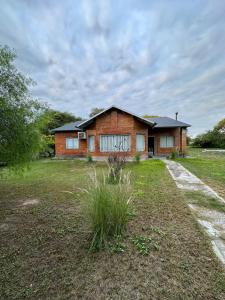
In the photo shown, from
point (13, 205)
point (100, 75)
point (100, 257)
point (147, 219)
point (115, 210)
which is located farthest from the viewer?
point (100, 75)

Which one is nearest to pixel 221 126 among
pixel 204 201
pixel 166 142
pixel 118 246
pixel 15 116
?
→ pixel 166 142

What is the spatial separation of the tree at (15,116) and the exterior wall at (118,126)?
10.8 metres

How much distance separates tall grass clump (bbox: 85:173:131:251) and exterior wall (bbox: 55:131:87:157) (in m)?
17.5

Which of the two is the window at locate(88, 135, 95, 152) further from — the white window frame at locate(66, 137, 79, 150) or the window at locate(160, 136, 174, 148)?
the window at locate(160, 136, 174, 148)

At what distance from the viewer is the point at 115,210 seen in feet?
9.68

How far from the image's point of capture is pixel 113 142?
642 inches

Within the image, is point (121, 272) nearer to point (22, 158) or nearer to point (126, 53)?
point (22, 158)

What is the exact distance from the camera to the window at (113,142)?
16.0 meters

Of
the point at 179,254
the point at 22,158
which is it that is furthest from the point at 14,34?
the point at 179,254

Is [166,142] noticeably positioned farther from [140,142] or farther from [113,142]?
[113,142]

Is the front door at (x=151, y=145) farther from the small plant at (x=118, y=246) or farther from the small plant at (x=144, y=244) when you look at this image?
the small plant at (x=118, y=246)

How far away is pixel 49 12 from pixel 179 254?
31.6 feet

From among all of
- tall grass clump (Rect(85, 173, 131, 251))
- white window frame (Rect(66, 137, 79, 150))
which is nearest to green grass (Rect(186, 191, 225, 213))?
tall grass clump (Rect(85, 173, 131, 251))

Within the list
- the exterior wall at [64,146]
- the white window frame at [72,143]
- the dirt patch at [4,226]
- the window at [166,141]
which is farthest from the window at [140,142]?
the dirt patch at [4,226]
